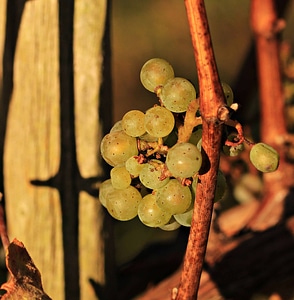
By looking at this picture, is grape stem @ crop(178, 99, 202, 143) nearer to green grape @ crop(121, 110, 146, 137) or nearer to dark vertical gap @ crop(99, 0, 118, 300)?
green grape @ crop(121, 110, 146, 137)

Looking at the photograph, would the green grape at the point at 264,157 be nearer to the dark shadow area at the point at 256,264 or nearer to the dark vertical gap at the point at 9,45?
the dark vertical gap at the point at 9,45

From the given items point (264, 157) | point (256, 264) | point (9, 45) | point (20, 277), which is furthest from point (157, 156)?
point (256, 264)

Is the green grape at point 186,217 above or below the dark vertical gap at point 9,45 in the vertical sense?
below

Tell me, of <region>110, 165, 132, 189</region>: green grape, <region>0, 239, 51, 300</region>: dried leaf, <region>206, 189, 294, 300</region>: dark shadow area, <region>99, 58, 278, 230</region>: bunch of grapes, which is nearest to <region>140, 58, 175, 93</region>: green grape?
<region>99, 58, 278, 230</region>: bunch of grapes

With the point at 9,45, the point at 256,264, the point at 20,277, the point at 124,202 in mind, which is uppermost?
the point at 9,45

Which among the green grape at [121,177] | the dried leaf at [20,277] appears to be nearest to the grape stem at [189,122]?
the green grape at [121,177]

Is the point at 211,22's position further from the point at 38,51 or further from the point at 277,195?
the point at 38,51

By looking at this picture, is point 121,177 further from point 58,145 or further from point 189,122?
point 58,145
